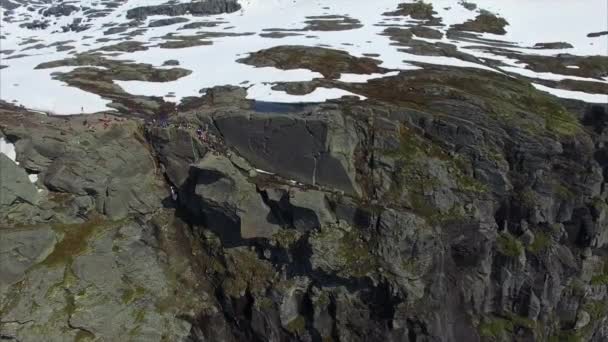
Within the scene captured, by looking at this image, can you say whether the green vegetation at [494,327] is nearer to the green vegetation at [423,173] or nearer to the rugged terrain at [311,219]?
the rugged terrain at [311,219]

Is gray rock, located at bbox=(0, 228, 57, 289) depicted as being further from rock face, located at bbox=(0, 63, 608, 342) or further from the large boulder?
the large boulder

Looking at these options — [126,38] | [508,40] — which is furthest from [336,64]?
[126,38]

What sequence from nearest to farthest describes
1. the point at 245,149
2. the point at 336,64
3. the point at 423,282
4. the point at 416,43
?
the point at 423,282, the point at 245,149, the point at 336,64, the point at 416,43

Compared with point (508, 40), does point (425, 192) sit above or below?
below

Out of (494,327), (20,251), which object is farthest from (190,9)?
(494,327)

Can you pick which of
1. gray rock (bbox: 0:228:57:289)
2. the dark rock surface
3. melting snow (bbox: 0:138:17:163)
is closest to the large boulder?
gray rock (bbox: 0:228:57:289)

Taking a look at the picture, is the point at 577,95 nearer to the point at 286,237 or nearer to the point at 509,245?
the point at 509,245

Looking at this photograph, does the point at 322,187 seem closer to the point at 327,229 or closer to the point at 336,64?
the point at 327,229
